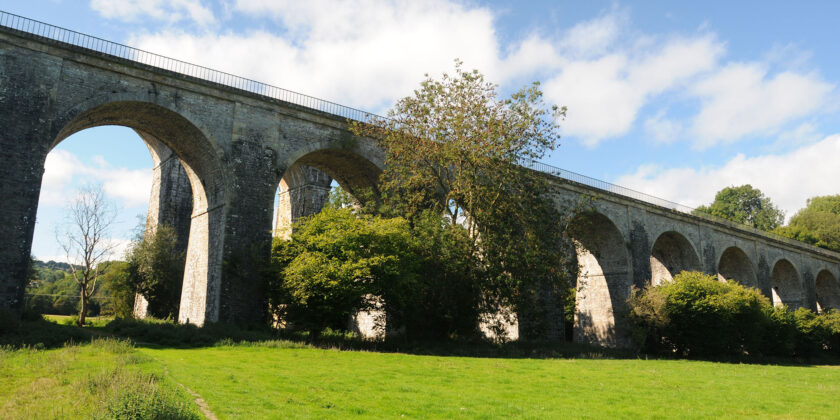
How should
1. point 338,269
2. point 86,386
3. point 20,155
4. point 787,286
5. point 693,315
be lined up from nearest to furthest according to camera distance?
point 86,386
point 20,155
point 338,269
point 693,315
point 787,286

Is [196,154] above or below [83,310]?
above

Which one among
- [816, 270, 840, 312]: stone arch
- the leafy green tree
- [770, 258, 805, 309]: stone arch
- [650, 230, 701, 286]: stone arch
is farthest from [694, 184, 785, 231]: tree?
[650, 230, 701, 286]: stone arch

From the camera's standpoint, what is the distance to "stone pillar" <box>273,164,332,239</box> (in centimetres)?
3098

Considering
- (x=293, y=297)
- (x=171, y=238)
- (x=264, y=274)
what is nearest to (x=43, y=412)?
(x=293, y=297)

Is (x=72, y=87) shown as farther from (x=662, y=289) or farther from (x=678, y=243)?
(x=678, y=243)

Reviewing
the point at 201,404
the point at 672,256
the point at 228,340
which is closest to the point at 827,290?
the point at 672,256

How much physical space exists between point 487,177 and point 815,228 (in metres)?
62.5

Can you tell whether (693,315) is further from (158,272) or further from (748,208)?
(748,208)

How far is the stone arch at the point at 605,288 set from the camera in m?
33.3

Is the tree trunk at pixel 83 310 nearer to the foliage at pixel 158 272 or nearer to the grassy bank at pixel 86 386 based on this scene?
the foliage at pixel 158 272

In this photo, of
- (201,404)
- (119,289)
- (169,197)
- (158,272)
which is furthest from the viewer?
(169,197)

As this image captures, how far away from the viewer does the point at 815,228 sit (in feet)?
214

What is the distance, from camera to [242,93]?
2156 centimetres

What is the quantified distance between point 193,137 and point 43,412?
15.0m
